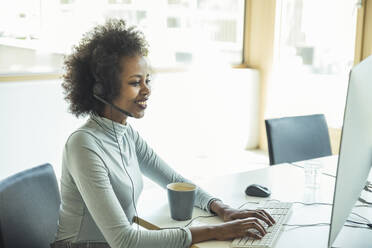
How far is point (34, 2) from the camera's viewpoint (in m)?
3.11

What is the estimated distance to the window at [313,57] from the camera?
3.88m

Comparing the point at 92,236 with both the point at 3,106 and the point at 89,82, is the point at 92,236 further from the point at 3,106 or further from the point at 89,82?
the point at 3,106

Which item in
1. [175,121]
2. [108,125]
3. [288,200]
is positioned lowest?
[175,121]

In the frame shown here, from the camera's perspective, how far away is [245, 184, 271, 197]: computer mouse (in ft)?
5.19

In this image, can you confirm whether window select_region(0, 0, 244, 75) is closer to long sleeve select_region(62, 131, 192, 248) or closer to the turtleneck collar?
the turtleneck collar

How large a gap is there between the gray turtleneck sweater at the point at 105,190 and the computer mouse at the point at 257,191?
0.18 metres

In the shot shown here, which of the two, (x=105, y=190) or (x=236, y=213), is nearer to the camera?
(x=105, y=190)

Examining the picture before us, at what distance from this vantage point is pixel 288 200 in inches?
61.7

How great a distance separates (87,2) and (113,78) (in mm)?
2157

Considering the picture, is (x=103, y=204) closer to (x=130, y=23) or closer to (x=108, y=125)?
(x=108, y=125)

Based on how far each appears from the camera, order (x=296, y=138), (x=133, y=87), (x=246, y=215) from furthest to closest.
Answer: (x=296, y=138)
(x=133, y=87)
(x=246, y=215)

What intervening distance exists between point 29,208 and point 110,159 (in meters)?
0.26

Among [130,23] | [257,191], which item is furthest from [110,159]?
[130,23]

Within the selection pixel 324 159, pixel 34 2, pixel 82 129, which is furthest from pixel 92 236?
pixel 34 2
